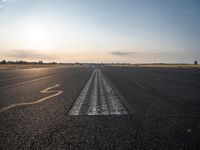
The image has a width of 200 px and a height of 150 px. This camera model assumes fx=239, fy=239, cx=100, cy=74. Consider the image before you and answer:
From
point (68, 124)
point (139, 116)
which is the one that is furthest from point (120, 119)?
point (68, 124)

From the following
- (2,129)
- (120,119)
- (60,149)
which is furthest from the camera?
(120,119)

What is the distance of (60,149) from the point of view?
12.5 ft

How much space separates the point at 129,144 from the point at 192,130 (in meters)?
1.72

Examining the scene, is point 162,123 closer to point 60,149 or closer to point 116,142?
point 116,142

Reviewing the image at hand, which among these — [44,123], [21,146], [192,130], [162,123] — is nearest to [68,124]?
[44,123]

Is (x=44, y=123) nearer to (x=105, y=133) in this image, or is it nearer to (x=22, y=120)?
(x=22, y=120)

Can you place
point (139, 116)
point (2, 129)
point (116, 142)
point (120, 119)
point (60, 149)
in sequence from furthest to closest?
point (139, 116), point (120, 119), point (2, 129), point (116, 142), point (60, 149)

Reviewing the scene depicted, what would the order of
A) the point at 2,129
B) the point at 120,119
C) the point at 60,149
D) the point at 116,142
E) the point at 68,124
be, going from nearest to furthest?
the point at 60,149, the point at 116,142, the point at 2,129, the point at 68,124, the point at 120,119

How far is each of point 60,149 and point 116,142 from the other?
971 millimetres

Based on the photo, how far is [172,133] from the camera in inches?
186

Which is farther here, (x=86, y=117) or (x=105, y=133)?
(x=86, y=117)

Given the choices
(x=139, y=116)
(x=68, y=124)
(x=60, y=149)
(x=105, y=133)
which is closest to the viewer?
(x=60, y=149)

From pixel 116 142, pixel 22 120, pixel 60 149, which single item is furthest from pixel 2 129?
pixel 116 142

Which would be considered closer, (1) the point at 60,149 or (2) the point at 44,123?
(1) the point at 60,149
